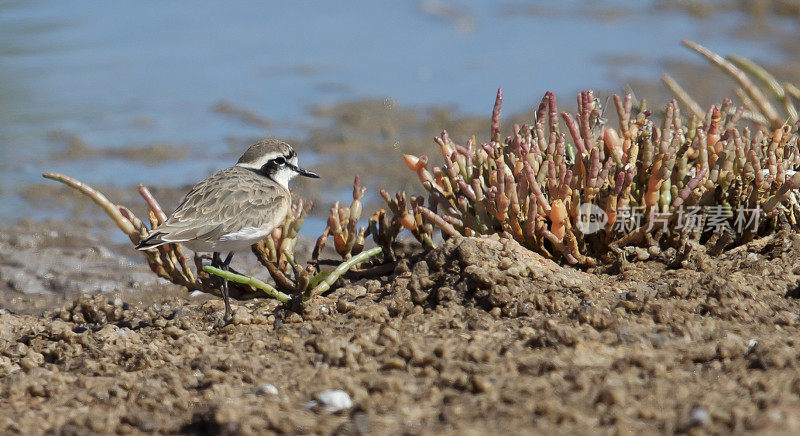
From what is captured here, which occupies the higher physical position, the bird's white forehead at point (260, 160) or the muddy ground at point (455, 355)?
the bird's white forehead at point (260, 160)

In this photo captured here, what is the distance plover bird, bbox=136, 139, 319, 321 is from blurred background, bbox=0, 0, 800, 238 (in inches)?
111

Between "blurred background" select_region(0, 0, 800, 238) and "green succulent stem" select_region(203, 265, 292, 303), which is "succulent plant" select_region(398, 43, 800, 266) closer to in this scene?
"green succulent stem" select_region(203, 265, 292, 303)

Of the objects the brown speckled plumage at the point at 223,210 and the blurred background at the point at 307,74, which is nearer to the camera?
the brown speckled plumage at the point at 223,210

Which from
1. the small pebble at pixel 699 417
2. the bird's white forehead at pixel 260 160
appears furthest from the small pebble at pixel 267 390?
the bird's white forehead at pixel 260 160

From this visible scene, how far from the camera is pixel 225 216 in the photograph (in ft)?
19.7

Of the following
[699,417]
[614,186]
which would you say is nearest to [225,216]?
[614,186]

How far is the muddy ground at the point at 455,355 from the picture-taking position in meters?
3.75

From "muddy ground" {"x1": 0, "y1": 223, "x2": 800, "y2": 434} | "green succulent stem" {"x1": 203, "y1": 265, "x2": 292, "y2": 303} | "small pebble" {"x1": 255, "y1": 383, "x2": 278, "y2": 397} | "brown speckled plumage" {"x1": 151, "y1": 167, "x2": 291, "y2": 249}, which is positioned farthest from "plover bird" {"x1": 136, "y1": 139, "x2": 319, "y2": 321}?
"small pebble" {"x1": 255, "y1": 383, "x2": 278, "y2": 397}

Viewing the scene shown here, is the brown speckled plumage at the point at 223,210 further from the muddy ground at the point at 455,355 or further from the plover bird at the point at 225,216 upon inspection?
the muddy ground at the point at 455,355

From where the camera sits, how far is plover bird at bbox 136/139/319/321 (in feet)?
19.3

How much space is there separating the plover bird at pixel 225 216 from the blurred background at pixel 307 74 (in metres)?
2.83

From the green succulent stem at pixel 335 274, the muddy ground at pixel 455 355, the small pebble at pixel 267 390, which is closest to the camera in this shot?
the muddy ground at pixel 455 355

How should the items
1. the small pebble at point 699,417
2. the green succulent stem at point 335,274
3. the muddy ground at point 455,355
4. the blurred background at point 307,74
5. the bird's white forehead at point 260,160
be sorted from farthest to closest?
the blurred background at point 307,74, the bird's white forehead at point 260,160, the green succulent stem at point 335,274, the muddy ground at point 455,355, the small pebble at point 699,417

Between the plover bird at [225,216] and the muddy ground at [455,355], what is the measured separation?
0.41m
